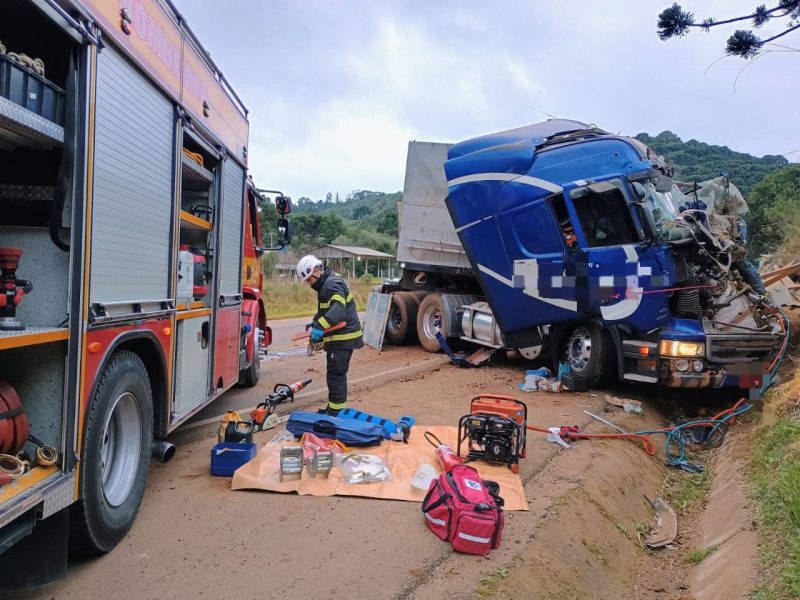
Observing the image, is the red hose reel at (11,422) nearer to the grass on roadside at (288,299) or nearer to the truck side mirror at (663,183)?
the truck side mirror at (663,183)

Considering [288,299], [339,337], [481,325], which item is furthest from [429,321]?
[288,299]

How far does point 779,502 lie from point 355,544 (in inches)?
101

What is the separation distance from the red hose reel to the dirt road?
794mm

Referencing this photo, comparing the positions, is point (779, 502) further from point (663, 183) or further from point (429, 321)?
point (429, 321)

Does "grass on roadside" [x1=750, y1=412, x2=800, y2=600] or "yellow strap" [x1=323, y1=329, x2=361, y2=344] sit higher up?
"yellow strap" [x1=323, y1=329, x2=361, y2=344]

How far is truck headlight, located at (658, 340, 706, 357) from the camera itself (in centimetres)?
626

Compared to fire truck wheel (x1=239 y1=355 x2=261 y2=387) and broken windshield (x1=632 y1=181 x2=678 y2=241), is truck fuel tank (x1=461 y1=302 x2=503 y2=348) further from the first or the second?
fire truck wheel (x1=239 y1=355 x2=261 y2=387)

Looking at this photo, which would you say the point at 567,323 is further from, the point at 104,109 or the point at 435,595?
the point at 104,109

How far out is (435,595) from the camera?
9.29 feet

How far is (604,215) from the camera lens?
22.2ft

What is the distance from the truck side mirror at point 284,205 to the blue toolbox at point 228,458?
11.6 ft

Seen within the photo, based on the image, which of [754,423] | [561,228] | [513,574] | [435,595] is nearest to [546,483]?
[513,574]

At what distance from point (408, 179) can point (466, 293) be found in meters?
2.39

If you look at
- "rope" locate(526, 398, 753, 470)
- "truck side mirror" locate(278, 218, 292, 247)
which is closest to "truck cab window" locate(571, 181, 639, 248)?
"rope" locate(526, 398, 753, 470)
